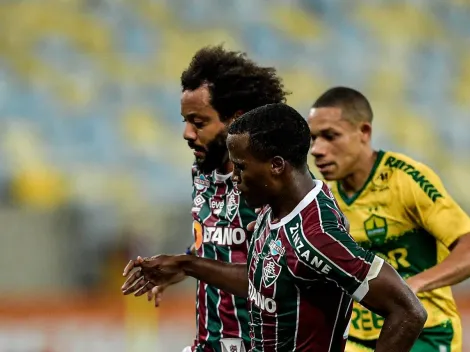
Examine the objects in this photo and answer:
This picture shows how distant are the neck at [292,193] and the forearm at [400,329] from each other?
539mm

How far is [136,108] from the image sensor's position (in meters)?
12.5

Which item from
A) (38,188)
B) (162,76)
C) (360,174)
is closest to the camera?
(360,174)

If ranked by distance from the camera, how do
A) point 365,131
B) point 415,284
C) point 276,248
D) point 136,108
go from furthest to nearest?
1. point 136,108
2. point 365,131
3. point 415,284
4. point 276,248

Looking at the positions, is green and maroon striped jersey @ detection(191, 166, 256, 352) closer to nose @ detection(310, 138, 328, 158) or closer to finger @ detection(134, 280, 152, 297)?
finger @ detection(134, 280, 152, 297)

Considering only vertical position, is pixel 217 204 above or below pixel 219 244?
above

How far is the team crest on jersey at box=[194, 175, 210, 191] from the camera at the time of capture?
4.54 meters

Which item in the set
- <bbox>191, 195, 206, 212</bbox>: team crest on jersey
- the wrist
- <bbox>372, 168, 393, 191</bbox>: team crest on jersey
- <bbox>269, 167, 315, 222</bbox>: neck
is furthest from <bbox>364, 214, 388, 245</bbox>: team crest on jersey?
<bbox>269, 167, 315, 222</bbox>: neck

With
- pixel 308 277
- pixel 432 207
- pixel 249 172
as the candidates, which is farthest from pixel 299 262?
pixel 432 207

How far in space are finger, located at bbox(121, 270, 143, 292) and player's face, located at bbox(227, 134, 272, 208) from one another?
Result: 73 cm

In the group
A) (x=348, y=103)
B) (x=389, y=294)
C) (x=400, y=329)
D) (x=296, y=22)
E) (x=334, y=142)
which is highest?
(x=296, y=22)

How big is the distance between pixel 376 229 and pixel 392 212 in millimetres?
126

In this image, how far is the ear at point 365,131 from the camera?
5270mm

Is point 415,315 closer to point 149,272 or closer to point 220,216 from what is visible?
point 149,272

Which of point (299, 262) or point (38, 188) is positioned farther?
point (38, 188)
